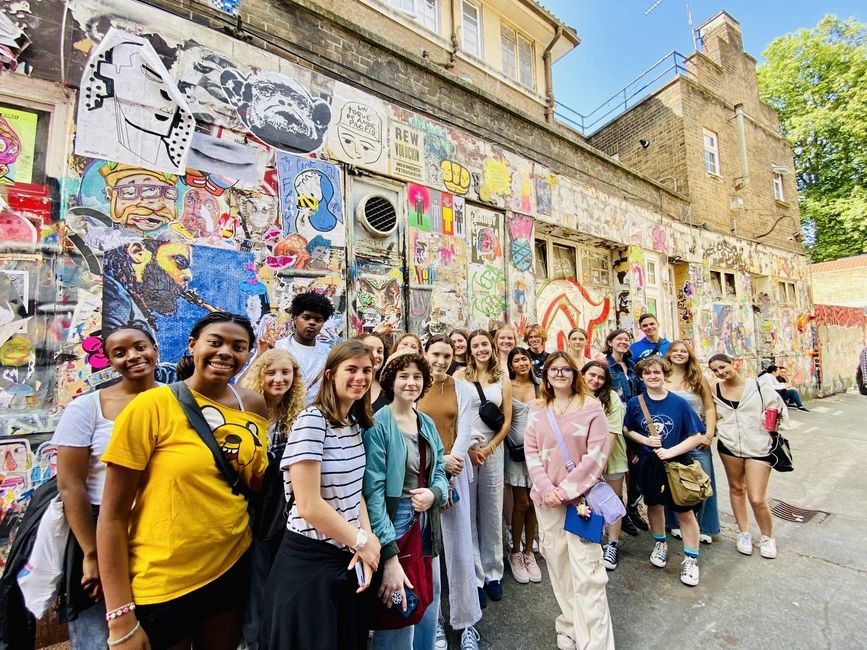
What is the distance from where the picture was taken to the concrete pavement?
8.15 feet

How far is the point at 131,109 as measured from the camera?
332 centimetres

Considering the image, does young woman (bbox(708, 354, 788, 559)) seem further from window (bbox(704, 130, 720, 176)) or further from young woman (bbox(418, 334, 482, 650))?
window (bbox(704, 130, 720, 176))

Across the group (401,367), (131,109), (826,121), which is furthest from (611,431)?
(826,121)

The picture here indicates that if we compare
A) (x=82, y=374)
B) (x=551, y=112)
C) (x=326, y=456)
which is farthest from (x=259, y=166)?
(x=551, y=112)

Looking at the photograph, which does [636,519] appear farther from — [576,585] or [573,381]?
[573,381]

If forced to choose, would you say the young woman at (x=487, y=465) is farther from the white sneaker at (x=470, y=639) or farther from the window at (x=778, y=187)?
the window at (x=778, y=187)

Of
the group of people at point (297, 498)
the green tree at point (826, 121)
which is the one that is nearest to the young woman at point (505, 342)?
the group of people at point (297, 498)

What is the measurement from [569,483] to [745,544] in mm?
2458

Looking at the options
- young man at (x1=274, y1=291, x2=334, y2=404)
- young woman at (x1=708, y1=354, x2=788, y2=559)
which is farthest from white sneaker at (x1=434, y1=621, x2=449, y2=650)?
young woman at (x1=708, y1=354, x2=788, y2=559)

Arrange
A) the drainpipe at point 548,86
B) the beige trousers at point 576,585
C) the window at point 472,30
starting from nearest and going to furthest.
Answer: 1. the beige trousers at point 576,585
2. the window at point 472,30
3. the drainpipe at point 548,86

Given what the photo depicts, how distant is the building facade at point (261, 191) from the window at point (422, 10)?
0.63m

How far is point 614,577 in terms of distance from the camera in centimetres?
320

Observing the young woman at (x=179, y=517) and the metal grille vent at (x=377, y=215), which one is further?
the metal grille vent at (x=377, y=215)

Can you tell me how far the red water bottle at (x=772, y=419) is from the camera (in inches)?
134
